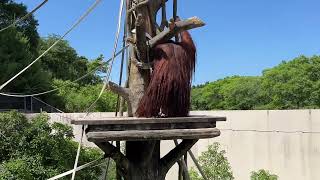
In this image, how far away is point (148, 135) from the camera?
250 centimetres

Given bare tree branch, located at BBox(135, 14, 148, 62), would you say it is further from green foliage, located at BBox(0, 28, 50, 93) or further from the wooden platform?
green foliage, located at BBox(0, 28, 50, 93)

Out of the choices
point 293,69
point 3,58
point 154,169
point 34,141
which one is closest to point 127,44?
point 154,169

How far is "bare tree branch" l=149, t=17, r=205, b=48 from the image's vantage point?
2635 millimetres

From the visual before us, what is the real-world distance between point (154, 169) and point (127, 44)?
0.75m

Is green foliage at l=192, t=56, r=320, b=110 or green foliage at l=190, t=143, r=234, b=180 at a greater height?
green foliage at l=192, t=56, r=320, b=110

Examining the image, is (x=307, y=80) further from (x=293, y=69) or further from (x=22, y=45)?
(x=22, y=45)

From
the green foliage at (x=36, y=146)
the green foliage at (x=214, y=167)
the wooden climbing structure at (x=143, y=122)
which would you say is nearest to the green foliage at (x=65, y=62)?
the green foliage at (x=36, y=146)

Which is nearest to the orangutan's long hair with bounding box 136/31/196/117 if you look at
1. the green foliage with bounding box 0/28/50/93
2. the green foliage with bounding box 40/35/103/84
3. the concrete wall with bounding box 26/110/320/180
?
the concrete wall with bounding box 26/110/320/180

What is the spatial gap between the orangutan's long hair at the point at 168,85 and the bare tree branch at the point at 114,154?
0.77 feet

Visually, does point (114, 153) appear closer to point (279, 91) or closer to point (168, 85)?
point (168, 85)

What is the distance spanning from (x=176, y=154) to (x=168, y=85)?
46 centimetres

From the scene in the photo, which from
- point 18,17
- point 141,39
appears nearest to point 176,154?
point 141,39

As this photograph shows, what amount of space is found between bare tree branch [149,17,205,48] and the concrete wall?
360cm

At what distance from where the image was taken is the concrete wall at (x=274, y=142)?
636 cm
